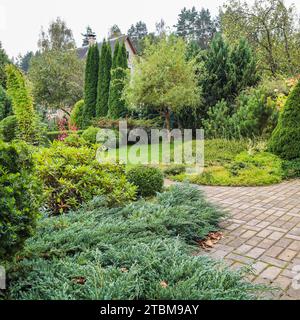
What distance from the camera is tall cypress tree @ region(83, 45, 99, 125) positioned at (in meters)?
16.3

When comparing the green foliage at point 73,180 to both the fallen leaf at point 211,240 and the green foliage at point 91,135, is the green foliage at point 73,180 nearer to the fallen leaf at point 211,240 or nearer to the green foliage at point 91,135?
the fallen leaf at point 211,240

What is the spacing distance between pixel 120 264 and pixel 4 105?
39.8ft

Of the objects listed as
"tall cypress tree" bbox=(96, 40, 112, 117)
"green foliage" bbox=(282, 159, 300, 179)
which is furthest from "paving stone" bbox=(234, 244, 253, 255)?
"tall cypress tree" bbox=(96, 40, 112, 117)

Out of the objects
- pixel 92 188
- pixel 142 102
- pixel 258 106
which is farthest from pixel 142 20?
pixel 92 188

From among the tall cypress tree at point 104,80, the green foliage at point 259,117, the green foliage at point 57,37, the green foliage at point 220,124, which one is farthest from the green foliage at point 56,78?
the green foliage at point 259,117

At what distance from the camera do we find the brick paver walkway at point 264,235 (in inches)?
102

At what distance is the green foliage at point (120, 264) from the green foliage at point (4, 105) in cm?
1076

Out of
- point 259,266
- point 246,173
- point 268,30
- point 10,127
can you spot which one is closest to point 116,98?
Answer: point 10,127

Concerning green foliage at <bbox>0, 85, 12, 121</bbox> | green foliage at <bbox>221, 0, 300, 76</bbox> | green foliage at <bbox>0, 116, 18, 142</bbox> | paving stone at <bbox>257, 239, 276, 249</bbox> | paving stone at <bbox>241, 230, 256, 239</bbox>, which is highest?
green foliage at <bbox>221, 0, 300, 76</bbox>

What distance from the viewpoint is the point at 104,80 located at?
51.9 feet

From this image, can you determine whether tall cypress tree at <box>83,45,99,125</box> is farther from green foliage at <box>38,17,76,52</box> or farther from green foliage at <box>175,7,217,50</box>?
green foliage at <box>175,7,217,50</box>

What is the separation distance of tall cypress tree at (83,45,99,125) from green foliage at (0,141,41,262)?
1468 centimetres

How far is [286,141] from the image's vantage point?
753cm
